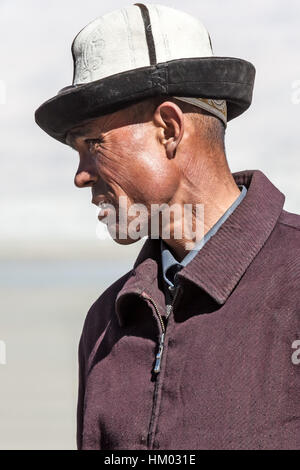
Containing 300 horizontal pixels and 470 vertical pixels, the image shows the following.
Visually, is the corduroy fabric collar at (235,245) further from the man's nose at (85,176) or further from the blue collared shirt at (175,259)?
the man's nose at (85,176)

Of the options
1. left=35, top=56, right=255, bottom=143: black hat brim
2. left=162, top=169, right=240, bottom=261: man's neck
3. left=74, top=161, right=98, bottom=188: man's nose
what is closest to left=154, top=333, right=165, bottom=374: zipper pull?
left=162, top=169, right=240, bottom=261: man's neck

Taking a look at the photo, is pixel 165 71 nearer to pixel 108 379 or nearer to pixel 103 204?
pixel 103 204

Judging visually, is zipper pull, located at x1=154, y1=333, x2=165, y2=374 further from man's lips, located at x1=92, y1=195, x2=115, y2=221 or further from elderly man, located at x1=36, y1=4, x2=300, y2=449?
man's lips, located at x1=92, y1=195, x2=115, y2=221

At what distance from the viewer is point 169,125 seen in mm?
3027

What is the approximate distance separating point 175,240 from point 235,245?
238 mm

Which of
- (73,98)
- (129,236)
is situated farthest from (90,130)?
(129,236)

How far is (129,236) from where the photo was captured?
3.09 m

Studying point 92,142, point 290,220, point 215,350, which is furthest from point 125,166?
point 215,350

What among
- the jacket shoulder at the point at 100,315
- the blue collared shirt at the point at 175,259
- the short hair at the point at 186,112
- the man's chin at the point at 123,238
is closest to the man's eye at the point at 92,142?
the short hair at the point at 186,112

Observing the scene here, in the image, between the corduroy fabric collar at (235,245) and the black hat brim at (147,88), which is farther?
the black hat brim at (147,88)

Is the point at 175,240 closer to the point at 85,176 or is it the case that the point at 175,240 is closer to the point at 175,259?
the point at 175,259

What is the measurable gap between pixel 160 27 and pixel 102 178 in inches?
19.3

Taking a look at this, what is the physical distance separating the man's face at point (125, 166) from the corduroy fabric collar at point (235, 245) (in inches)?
8.1

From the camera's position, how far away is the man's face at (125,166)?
300 centimetres
